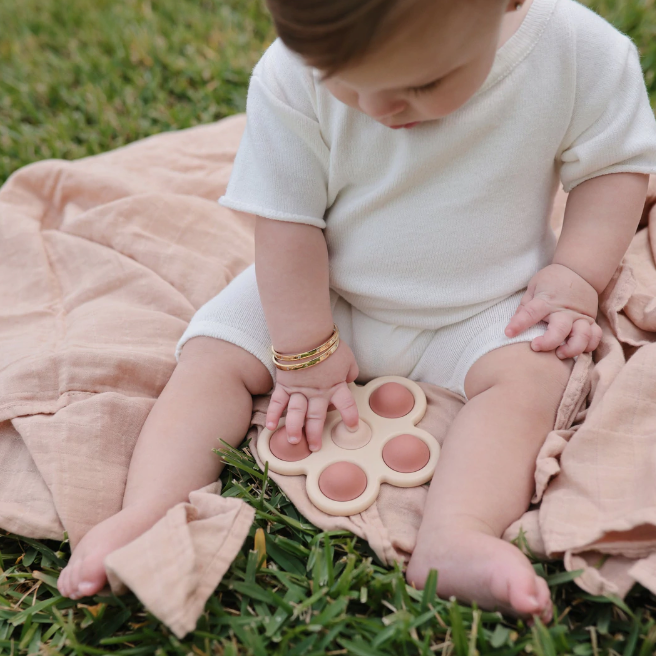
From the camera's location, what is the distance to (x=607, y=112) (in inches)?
42.2

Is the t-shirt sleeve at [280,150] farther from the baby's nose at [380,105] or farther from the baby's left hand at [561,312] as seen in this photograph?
the baby's left hand at [561,312]

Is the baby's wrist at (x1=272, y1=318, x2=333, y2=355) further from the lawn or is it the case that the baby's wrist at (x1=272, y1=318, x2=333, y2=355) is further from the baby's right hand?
the lawn

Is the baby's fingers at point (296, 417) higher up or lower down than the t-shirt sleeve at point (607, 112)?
lower down

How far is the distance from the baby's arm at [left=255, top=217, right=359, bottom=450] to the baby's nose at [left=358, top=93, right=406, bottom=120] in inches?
11.6

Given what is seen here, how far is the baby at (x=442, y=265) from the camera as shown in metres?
1.01

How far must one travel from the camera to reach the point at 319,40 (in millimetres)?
740

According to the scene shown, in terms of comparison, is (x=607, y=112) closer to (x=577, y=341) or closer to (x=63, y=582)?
(x=577, y=341)

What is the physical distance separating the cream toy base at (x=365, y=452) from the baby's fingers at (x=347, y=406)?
0.03 m

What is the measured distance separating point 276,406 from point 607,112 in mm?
679

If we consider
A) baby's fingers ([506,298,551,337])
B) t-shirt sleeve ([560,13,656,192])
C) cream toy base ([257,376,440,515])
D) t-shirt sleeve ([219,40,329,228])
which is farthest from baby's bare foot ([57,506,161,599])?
t-shirt sleeve ([560,13,656,192])

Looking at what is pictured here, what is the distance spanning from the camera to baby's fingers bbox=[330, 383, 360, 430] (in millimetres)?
1162

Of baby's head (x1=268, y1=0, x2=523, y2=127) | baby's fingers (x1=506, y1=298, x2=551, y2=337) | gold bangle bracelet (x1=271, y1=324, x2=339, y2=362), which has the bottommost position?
gold bangle bracelet (x1=271, y1=324, x2=339, y2=362)

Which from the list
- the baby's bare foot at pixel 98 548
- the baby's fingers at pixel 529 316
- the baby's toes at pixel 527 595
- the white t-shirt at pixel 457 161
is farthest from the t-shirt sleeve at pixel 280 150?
the baby's toes at pixel 527 595

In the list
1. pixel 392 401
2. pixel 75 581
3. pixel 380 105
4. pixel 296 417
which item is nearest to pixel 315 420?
pixel 296 417
